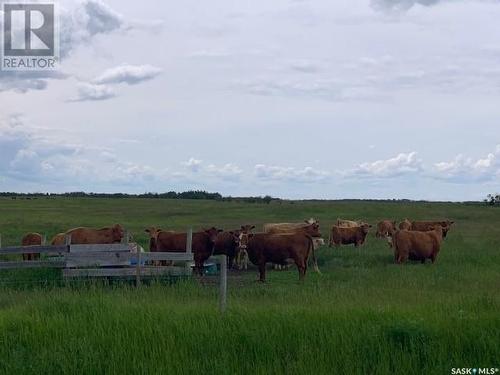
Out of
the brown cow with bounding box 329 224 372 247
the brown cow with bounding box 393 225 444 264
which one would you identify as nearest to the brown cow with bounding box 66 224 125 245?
the brown cow with bounding box 393 225 444 264

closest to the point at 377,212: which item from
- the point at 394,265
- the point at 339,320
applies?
the point at 394,265

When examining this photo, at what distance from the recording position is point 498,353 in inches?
324

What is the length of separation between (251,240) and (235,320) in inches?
444

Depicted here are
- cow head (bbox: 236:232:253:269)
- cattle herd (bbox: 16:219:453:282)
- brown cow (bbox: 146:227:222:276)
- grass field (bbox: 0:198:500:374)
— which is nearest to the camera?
grass field (bbox: 0:198:500:374)

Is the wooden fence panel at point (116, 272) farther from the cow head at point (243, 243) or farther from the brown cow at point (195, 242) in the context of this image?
the brown cow at point (195, 242)

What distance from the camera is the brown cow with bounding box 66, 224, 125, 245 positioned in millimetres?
24969

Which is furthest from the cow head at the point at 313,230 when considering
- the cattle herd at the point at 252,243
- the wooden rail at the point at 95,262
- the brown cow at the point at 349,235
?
the wooden rail at the point at 95,262

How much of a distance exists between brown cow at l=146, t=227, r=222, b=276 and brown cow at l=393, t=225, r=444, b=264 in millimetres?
6168

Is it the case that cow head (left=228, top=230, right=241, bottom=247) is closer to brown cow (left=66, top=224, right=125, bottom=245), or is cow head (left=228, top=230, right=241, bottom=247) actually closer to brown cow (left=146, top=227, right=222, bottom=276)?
brown cow (left=146, top=227, right=222, bottom=276)

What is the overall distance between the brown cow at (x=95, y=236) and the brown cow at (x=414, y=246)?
10368 mm

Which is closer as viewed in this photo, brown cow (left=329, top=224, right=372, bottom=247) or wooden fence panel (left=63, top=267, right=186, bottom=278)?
wooden fence panel (left=63, top=267, right=186, bottom=278)

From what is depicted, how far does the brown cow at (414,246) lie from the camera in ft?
75.9

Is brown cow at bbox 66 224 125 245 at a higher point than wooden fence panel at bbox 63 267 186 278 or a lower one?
higher

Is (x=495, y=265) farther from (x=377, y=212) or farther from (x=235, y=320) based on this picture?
(x=377, y=212)
